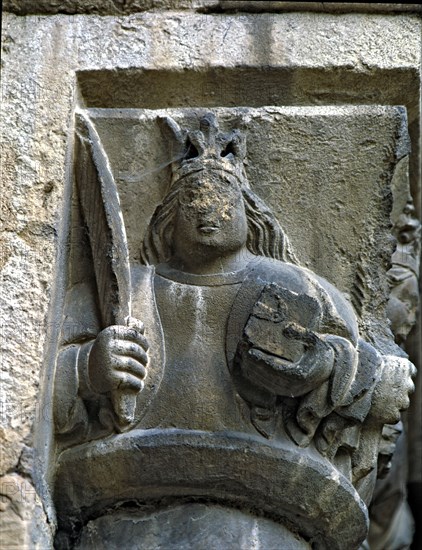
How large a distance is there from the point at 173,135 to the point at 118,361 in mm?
739

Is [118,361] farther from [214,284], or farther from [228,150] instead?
[228,150]

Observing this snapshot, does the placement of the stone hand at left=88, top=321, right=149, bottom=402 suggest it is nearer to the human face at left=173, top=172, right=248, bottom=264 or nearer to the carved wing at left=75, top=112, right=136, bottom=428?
the carved wing at left=75, top=112, right=136, bottom=428

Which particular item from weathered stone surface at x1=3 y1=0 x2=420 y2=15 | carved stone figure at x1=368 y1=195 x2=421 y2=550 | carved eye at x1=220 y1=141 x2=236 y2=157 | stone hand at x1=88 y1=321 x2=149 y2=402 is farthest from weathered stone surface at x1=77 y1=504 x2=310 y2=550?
weathered stone surface at x1=3 y1=0 x2=420 y2=15

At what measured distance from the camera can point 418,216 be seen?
543 centimetres

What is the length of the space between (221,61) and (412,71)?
0.56 m

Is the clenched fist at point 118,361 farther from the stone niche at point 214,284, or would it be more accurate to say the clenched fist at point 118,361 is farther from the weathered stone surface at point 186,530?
the weathered stone surface at point 186,530

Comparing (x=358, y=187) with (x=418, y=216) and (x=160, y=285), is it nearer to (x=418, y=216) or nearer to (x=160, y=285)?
(x=160, y=285)

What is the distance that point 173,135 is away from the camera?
420cm

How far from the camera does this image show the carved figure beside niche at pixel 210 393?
382cm

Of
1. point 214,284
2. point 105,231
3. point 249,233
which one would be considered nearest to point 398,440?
point 249,233

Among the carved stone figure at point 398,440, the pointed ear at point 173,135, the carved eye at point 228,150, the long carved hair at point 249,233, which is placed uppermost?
the pointed ear at point 173,135

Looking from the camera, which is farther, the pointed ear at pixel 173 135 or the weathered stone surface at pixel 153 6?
the weathered stone surface at pixel 153 6

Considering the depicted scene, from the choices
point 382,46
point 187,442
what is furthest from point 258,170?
point 187,442

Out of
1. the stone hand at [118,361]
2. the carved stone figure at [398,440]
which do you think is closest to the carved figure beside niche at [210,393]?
the stone hand at [118,361]
